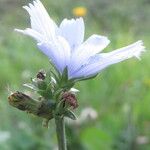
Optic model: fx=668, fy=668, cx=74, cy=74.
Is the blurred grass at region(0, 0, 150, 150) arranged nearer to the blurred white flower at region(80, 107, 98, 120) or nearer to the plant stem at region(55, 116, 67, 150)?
the blurred white flower at region(80, 107, 98, 120)

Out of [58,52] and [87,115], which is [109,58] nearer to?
[58,52]

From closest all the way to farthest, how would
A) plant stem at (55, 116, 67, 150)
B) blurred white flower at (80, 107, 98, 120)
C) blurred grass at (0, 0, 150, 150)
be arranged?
plant stem at (55, 116, 67, 150)
blurred grass at (0, 0, 150, 150)
blurred white flower at (80, 107, 98, 120)

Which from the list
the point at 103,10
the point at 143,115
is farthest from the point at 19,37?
the point at 103,10

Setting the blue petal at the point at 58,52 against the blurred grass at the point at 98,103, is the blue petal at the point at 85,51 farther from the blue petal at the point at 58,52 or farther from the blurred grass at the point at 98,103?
the blurred grass at the point at 98,103

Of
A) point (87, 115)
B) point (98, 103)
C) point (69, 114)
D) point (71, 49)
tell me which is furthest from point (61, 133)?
point (98, 103)

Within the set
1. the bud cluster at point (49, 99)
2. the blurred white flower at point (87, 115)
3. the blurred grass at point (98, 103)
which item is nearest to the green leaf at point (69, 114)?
the bud cluster at point (49, 99)

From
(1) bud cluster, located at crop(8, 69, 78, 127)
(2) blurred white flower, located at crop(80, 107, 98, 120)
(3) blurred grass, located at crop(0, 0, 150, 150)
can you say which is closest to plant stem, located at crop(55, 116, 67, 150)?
(1) bud cluster, located at crop(8, 69, 78, 127)
